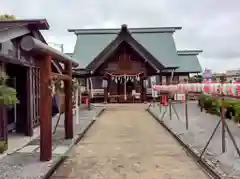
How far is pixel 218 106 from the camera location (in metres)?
11.5

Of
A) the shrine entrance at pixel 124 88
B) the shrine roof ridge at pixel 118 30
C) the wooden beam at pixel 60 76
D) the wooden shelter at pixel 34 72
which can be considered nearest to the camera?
the wooden shelter at pixel 34 72

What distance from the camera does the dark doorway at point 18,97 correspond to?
10.3 m

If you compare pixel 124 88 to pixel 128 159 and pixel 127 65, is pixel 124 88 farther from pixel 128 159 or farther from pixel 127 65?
pixel 128 159

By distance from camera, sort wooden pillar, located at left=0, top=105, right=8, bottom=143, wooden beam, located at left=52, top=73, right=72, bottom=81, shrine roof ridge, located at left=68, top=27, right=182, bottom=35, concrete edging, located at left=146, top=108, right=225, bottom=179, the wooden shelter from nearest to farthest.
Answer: concrete edging, located at left=146, top=108, right=225, bottom=179 → the wooden shelter → wooden beam, located at left=52, top=73, right=72, bottom=81 → wooden pillar, located at left=0, top=105, right=8, bottom=143 → shrine roof ridge, located at left=68, top=27, right=182, bottom=35

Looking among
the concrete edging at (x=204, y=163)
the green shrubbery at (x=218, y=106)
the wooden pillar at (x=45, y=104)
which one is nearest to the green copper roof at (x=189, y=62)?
the green shrubbery at (x=218, y=106)

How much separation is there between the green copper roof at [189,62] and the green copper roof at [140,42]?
0.82 m

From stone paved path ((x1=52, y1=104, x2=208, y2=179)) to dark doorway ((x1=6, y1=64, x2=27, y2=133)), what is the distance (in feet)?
7.10

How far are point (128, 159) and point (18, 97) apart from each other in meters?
4.81

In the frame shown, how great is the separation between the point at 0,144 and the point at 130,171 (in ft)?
9.40

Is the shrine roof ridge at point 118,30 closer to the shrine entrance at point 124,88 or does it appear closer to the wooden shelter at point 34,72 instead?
the shrine entrance at point 124,88

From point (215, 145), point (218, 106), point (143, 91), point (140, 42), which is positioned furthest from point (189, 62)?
point (215, 145)

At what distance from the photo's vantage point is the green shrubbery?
1179cm

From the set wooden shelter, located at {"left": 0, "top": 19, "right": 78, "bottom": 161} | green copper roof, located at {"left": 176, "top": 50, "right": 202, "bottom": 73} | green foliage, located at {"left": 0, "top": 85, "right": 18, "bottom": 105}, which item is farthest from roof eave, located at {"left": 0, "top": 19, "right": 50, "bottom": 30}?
green copper roof, located at {"left": 176, "top": 50, "right": 202, "bottom": 73}

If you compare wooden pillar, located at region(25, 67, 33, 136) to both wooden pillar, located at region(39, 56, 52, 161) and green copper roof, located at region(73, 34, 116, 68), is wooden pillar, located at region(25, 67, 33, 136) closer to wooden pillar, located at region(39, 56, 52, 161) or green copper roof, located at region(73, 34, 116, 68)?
wooden pillar, located at region(39, 56, 52, 161)
